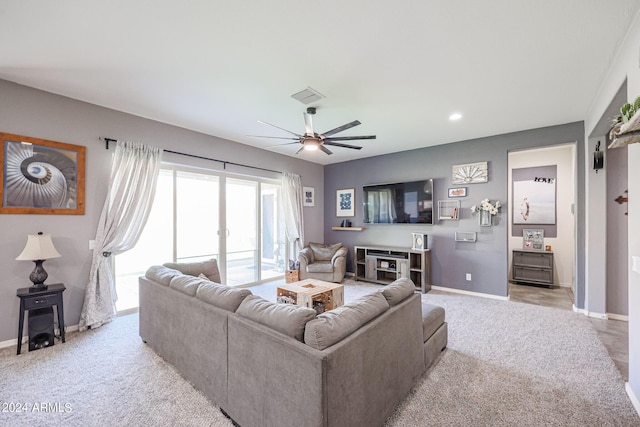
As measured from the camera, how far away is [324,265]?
5457 mm

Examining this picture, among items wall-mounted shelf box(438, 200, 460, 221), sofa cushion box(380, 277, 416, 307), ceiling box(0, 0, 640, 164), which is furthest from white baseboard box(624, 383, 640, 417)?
wall-mounted shelf box(438, 200, 460, 221)

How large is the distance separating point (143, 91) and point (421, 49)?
2.94m

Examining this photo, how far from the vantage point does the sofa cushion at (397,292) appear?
6.68ft

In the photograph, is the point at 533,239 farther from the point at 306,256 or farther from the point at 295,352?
the point at 295,352

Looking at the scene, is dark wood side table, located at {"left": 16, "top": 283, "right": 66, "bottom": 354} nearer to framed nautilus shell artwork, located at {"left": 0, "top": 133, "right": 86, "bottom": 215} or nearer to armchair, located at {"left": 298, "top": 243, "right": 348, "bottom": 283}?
framed nautilus shell artwork, located at {"left": 0, "top": 133, "right": 86, "bottom": 215}

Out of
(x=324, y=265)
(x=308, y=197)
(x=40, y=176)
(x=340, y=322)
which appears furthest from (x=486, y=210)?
(x=40, y=176)

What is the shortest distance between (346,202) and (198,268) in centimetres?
389

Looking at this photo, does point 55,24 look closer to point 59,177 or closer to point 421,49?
point 59,177

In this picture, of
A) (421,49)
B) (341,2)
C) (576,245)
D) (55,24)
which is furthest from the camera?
(576,245)

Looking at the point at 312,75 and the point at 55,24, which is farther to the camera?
the point at 312,75

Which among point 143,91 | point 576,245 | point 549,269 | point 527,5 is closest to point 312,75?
point 527,5

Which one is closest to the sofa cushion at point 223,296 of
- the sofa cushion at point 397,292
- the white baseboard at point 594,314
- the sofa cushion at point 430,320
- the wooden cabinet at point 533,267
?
the sofa cushion at point 397,292

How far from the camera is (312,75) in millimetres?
2688

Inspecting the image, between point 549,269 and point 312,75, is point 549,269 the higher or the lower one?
the lower one
